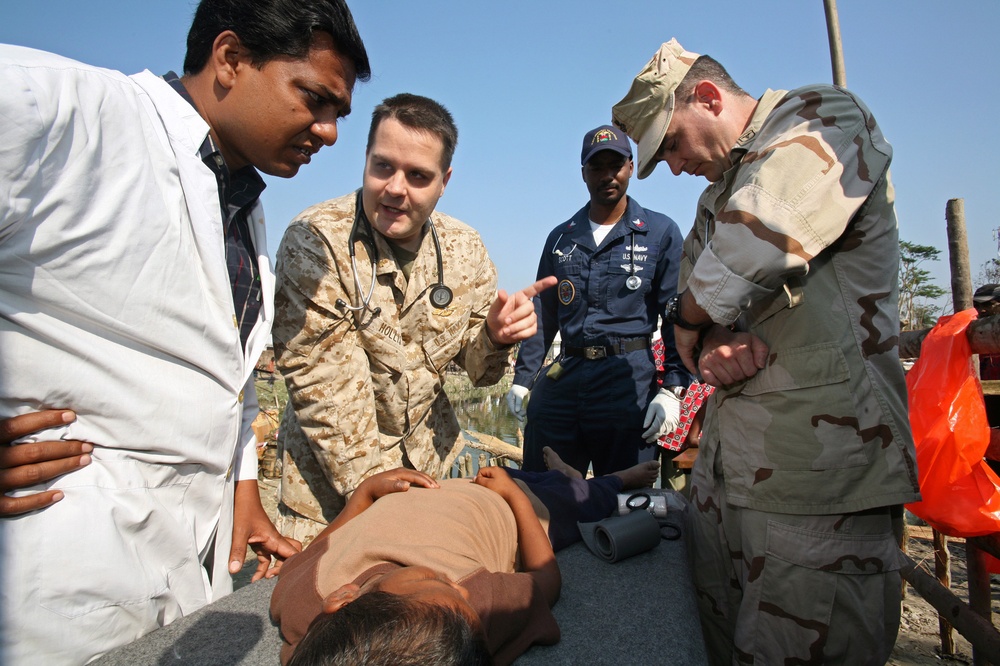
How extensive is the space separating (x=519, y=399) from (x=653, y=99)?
2329 mm

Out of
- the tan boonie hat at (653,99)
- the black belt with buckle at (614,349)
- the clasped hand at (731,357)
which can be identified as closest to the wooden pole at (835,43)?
the black belt with buckle at (614,349)

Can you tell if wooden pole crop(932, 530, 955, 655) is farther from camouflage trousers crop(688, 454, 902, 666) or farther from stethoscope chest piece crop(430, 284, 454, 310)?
stethoscope chest piece crop(430, 284, 454, 310)

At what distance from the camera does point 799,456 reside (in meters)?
1.58

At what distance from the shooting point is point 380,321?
2.37m

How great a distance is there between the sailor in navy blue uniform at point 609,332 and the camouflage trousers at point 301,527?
1490 mm

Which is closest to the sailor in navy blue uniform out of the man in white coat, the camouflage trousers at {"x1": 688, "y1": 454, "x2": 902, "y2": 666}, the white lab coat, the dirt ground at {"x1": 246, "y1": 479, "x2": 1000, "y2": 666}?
the camouflage trousers at {"x1": 688, "y1": 454, "x2": 902, "y2": 666}

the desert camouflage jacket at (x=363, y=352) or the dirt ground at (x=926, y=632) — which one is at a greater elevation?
the desert camouflage jacket at (x=363, y=352)

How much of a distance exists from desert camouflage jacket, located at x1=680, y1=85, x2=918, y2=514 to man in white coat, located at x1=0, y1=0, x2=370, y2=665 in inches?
47.7

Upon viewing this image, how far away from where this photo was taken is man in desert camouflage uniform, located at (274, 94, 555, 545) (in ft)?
7.32

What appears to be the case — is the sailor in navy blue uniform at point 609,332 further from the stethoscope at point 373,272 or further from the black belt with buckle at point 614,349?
the stethoscope at point 373,272

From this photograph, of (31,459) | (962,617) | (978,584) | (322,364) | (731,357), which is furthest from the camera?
(978,584)

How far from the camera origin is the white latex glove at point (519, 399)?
12.6 ft

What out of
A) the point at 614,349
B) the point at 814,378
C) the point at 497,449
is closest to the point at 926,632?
the point at 614,349

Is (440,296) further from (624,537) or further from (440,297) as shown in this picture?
(624,537)
